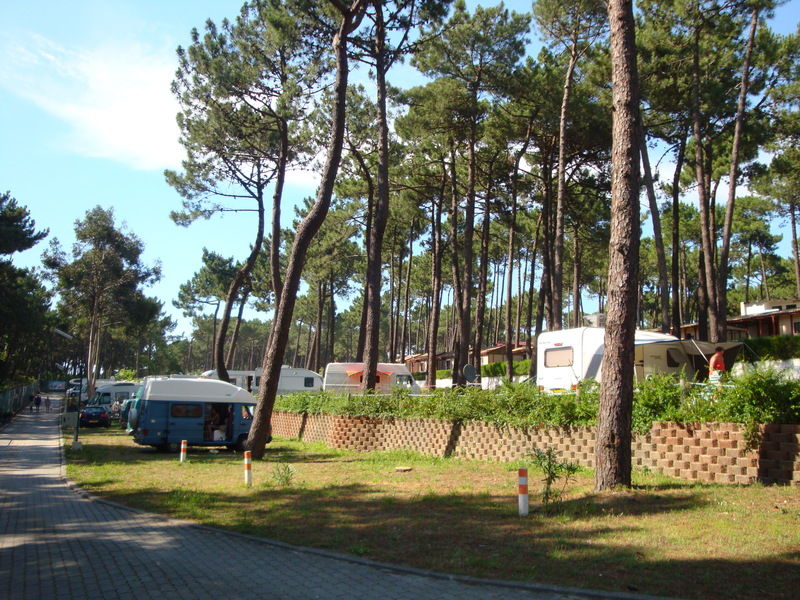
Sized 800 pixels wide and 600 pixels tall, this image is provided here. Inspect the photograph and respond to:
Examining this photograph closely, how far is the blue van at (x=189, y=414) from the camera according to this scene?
1831 cm

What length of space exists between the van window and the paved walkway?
9.31 m

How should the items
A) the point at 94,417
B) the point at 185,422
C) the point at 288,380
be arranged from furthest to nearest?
the point at 288,380 → the point at 94,417 → the point at 185,422

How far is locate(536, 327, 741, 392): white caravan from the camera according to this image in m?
17.6

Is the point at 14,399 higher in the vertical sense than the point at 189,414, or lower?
lower

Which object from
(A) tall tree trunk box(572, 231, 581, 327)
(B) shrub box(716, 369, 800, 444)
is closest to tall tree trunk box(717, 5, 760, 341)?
(A) tall tree trunk box(572, 231, 581, 327)

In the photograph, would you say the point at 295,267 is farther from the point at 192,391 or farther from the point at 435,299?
the point at 435,299

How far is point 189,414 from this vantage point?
18750 millimetres

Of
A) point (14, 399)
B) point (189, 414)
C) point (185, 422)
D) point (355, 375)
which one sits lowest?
point (14, 399)

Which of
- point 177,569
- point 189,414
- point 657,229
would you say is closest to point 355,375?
point 189,414

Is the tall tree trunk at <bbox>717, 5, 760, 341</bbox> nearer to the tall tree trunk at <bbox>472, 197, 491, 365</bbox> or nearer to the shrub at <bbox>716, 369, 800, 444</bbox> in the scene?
the tall tree trunk at <bbox>472, 197, 491, 365</bbox>

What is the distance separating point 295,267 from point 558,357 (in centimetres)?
786

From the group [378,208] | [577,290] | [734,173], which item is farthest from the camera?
[577,290]

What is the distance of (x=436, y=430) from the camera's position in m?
15.7

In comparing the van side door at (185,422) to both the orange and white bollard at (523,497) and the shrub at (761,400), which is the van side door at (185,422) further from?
the shrub at (761,400)
